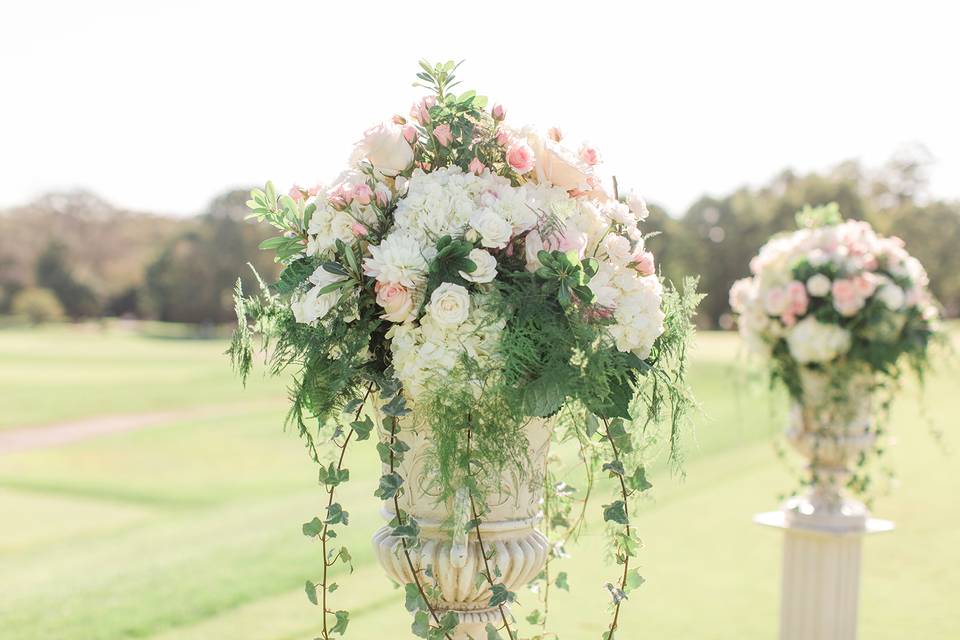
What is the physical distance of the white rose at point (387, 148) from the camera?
190 centimetres

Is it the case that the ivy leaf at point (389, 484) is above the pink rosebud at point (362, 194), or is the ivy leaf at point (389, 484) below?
below

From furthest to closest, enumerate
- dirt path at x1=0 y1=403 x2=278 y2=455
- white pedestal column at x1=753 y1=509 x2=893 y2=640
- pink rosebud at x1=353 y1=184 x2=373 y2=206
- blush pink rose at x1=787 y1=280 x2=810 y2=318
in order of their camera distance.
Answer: dirt path at x1=0 y1=403 x2=278 y2=455 → blush pink rose at x1=787 y1=280 x2=810 y2=318 → white pedestal column at x1=753 y1=509 x2=893 y2=640 → pink rosebud at x1=353 y1=184 x2=373 y2=206

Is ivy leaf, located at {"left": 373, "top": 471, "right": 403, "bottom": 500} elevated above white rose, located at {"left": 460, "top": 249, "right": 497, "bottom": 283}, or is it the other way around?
white rose, located at {"left": 460, "top": 249, "right": 497, "bottom": 283}

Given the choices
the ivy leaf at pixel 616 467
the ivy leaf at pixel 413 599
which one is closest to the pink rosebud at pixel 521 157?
the ivy leaf at pixel 616 467

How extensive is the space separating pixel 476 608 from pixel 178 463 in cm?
913

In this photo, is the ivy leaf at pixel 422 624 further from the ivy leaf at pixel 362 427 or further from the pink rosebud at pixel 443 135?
the pink rosebud at pixel 443 135

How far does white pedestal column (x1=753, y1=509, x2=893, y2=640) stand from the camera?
3.99 meters

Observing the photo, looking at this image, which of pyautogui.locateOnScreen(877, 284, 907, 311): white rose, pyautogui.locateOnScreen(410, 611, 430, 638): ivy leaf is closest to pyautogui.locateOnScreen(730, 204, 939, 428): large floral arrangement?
pyautogui.locateOnScreen(877, 284, 907, 311): white rose

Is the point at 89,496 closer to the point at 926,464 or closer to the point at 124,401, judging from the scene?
the point at 124,401

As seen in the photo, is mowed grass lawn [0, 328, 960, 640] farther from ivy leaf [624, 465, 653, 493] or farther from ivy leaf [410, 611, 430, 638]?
ivy leaf [410, 611, 430, 638]

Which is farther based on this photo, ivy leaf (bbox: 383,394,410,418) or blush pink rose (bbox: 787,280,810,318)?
blush pink rose (bbox: 787,280,810,318)

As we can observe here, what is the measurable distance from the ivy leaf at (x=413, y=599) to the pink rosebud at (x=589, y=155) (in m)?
0.94

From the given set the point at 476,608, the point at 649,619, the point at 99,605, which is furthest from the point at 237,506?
the point at 476,608

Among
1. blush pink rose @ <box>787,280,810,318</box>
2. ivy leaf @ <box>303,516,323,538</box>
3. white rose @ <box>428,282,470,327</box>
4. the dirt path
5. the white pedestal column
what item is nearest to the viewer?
white rose @ <box>428,282,470,327</box>
